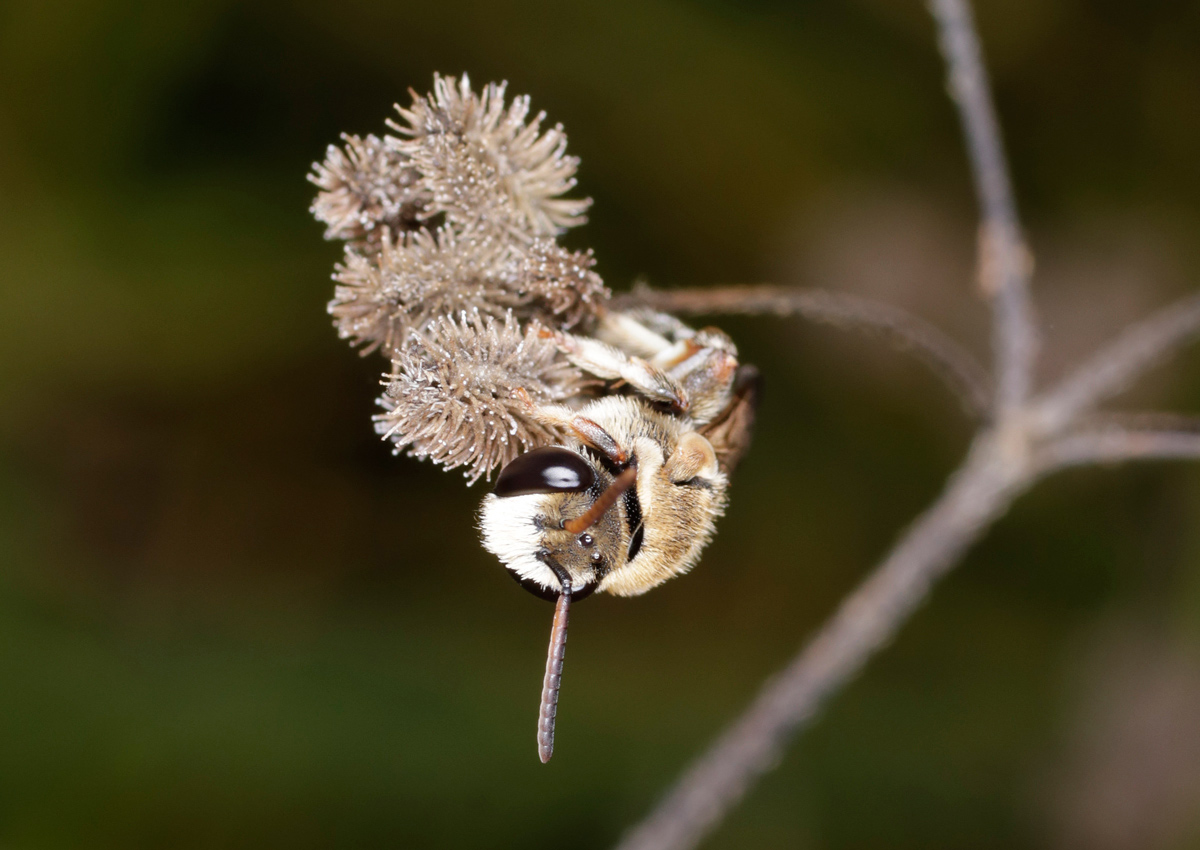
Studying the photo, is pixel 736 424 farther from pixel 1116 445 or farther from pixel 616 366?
pixel 1116 445

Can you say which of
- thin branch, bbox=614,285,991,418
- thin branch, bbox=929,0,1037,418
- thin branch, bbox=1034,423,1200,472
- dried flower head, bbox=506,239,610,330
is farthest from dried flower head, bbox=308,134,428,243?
thin branch, bbox=1034,423,1200,472

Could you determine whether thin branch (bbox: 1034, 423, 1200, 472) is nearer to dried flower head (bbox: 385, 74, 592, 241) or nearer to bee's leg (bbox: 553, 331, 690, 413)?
bee's leg (bbox: 553, 331, 690, 413)

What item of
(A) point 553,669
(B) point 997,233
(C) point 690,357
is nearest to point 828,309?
(C) point 690,357

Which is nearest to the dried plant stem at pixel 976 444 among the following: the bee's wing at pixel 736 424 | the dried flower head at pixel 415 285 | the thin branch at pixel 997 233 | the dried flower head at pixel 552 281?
the thin branch at pixel 997 233

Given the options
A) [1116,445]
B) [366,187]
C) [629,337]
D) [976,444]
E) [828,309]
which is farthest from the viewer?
[976,444]

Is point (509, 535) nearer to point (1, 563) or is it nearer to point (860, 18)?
point (1, 563)

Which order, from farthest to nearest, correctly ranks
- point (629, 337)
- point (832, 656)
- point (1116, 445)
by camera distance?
point (832, 656), point (1116, 445), point (629, 337)

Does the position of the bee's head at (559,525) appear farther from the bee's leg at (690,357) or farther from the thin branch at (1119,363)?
the thin branch at (1119,363)
